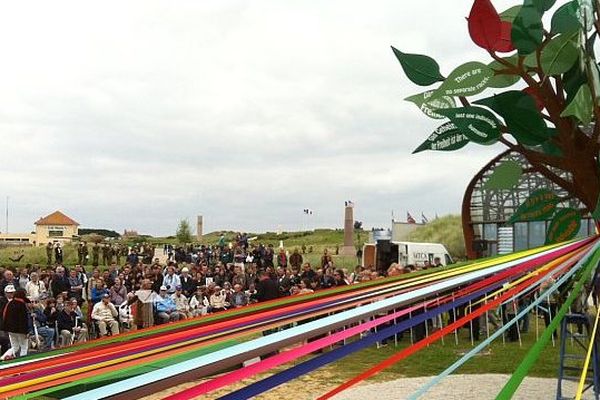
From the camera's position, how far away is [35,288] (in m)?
13.6

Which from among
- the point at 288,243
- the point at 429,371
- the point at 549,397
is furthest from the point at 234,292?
the point at 288,243

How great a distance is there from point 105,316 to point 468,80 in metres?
10.2

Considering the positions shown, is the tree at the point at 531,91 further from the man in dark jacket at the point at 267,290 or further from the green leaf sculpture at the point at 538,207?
the man in dark jacket at the point at 267,290

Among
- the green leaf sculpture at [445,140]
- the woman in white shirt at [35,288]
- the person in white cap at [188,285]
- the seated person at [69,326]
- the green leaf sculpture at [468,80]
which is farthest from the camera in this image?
the person in white cap at [188,285]

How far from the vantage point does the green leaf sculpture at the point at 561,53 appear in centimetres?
277

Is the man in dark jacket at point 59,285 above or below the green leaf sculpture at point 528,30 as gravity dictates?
below

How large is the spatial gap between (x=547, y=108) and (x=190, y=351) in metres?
1.90

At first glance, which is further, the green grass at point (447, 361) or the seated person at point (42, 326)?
the seated person at point (42, 326)

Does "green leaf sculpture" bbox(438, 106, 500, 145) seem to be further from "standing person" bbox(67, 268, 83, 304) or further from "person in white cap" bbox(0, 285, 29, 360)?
"standing person" bbox(67, 268, 83, 304)

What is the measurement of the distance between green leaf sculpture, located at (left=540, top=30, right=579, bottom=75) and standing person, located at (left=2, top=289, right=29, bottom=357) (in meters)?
9.26

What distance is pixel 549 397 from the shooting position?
7.09m

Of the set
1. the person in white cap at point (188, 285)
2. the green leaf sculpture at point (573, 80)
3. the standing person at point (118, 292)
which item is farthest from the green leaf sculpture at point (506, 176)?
the person in white cap at point (188, 285)

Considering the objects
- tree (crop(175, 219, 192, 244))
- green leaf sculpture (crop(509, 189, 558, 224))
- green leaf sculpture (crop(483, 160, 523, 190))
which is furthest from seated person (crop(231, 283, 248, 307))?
tree (crop(175, 219, 192, 244))

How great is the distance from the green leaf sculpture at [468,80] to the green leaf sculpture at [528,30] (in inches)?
8.1
